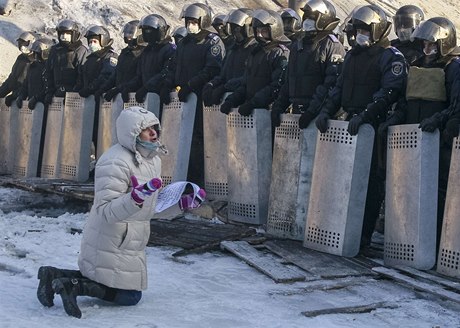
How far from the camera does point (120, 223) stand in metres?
6.45

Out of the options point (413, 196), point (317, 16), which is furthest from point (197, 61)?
point (413, 196)

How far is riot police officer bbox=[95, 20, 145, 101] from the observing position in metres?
12.6

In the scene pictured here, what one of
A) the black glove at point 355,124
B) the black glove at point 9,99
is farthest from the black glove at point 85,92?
the black glove at point 355,124

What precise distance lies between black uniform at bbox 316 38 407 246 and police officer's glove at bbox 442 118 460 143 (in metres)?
0.78

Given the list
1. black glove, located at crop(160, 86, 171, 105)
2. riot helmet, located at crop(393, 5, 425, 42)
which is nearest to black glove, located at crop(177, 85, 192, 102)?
black glove, located at crop(160, 86, 171, 105)

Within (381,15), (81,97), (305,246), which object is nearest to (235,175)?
(305,246)

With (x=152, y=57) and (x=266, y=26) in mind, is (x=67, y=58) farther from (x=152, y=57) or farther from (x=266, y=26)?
(x=266, y=26)

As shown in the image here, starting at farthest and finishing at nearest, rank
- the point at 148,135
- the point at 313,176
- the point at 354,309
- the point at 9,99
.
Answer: the point at 9,99, the point at 313,176, the point at 354,309, the point at 148,135

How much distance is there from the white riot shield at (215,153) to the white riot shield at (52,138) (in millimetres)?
3291

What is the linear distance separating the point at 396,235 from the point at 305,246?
3.43 ft

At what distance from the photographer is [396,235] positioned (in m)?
8.30

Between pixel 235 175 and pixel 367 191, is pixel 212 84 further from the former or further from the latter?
pixel 367 191

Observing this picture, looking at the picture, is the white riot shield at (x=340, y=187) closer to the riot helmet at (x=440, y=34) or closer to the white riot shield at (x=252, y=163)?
the riot helmet at (x=440, y=34)

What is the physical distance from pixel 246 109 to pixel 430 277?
3.04 metres
